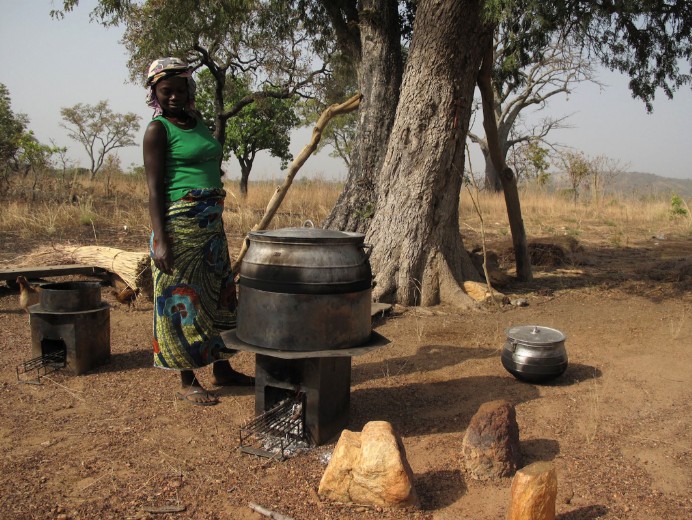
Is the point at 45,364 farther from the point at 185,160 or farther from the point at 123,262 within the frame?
the point at 123,262

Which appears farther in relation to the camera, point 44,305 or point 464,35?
point 464,35

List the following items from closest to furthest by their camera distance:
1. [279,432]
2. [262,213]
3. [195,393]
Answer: [279,432]
[195,393]
[262,213]

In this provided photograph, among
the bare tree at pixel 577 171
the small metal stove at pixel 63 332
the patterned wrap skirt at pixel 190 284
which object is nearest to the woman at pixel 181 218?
the patterned wrap skirt at pixel 190 284

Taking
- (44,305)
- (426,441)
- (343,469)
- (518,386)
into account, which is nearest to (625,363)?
(518,386)

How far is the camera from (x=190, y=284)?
3615mm

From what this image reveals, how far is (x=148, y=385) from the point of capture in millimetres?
4199

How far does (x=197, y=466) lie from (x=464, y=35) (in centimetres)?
502

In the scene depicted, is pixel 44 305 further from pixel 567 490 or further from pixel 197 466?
pixel 567 490

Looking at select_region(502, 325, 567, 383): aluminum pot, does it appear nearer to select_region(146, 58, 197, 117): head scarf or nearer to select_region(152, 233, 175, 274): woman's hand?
select_region(152, 233, 175, 274): woman's hand

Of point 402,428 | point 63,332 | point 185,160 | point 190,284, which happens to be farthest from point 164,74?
point 402,428

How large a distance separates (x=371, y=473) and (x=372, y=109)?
5.40 m

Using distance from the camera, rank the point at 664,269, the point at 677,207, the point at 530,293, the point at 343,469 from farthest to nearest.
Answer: the point at 677,207 → the point at 664,269 → the point at 530,293 → the point at 343,469

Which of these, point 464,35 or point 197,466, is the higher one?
point 464,35

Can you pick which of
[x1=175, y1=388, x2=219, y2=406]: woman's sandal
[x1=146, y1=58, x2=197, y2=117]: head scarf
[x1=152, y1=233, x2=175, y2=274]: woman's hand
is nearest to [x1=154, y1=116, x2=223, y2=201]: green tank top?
[x1=146, y1=58, x2=197, y2=117]: head scarf
